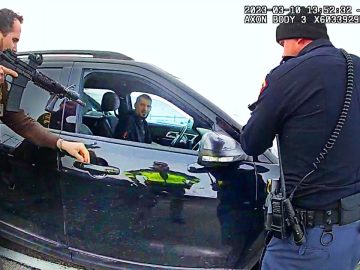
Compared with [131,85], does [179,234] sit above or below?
below

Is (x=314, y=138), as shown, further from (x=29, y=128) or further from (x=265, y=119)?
(x=29, y=128)

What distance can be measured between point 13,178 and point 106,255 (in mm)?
723

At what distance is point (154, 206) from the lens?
2.45 meters

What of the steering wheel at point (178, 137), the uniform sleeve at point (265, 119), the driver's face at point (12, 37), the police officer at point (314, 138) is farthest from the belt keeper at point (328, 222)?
the driver's face at point (12, 37)

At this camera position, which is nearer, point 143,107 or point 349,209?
point 349,209

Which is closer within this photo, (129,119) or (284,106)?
(284,106)

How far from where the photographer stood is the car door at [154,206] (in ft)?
7.73

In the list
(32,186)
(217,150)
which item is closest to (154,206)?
(217,150)

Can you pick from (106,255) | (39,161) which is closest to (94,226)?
(106,255)

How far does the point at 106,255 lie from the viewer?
8.50 ft

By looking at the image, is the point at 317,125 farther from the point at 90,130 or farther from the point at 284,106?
the point at 90,130

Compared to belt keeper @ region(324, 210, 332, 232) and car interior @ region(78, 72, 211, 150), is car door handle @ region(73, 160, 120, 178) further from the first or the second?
belt keeper @ region(324, 210, 332, 232)

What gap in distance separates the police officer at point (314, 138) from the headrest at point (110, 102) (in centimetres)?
143

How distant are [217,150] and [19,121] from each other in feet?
3.90
